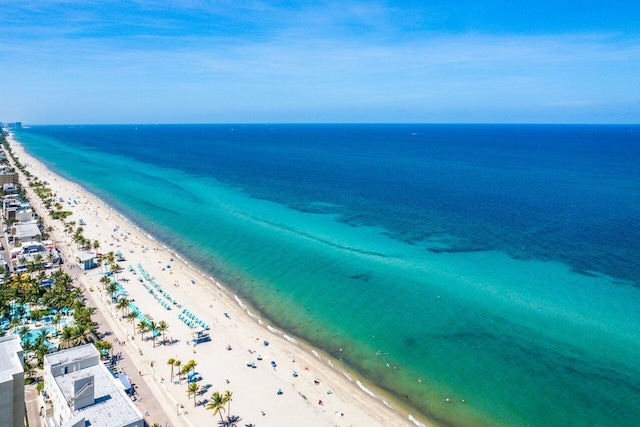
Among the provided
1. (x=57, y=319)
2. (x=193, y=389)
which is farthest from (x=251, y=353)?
(x=57, y=319)

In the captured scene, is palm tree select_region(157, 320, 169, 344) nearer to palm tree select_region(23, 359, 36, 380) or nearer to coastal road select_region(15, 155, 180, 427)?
coastal road select_region(15, 155, 180, 427)

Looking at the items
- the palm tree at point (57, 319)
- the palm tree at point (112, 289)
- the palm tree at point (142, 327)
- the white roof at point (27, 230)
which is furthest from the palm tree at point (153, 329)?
the white roof at point (27, 230)

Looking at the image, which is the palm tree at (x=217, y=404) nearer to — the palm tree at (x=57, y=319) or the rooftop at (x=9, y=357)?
the rooftop at (x=9, y=357)

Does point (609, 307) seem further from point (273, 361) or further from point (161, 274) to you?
point (161, 274)

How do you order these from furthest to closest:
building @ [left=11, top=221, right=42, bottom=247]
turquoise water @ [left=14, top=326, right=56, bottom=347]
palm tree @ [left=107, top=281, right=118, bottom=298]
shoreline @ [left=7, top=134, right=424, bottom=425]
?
building @ [left=11, top=221, right=42, bottom=247], palm tree @ [left=107, top=281, right=118, bottom=298], turquoise water @ [left=14, top=326, right=56, bottom=347], shoreline @ [left=7, top=134, right=424, bottom=425]

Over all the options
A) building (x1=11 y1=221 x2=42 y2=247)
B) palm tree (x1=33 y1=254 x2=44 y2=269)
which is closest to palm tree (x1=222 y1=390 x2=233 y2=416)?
palm tree (x1=33 y1=254 x2=44 y2=269)

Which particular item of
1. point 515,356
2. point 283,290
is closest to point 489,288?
point 515,356
